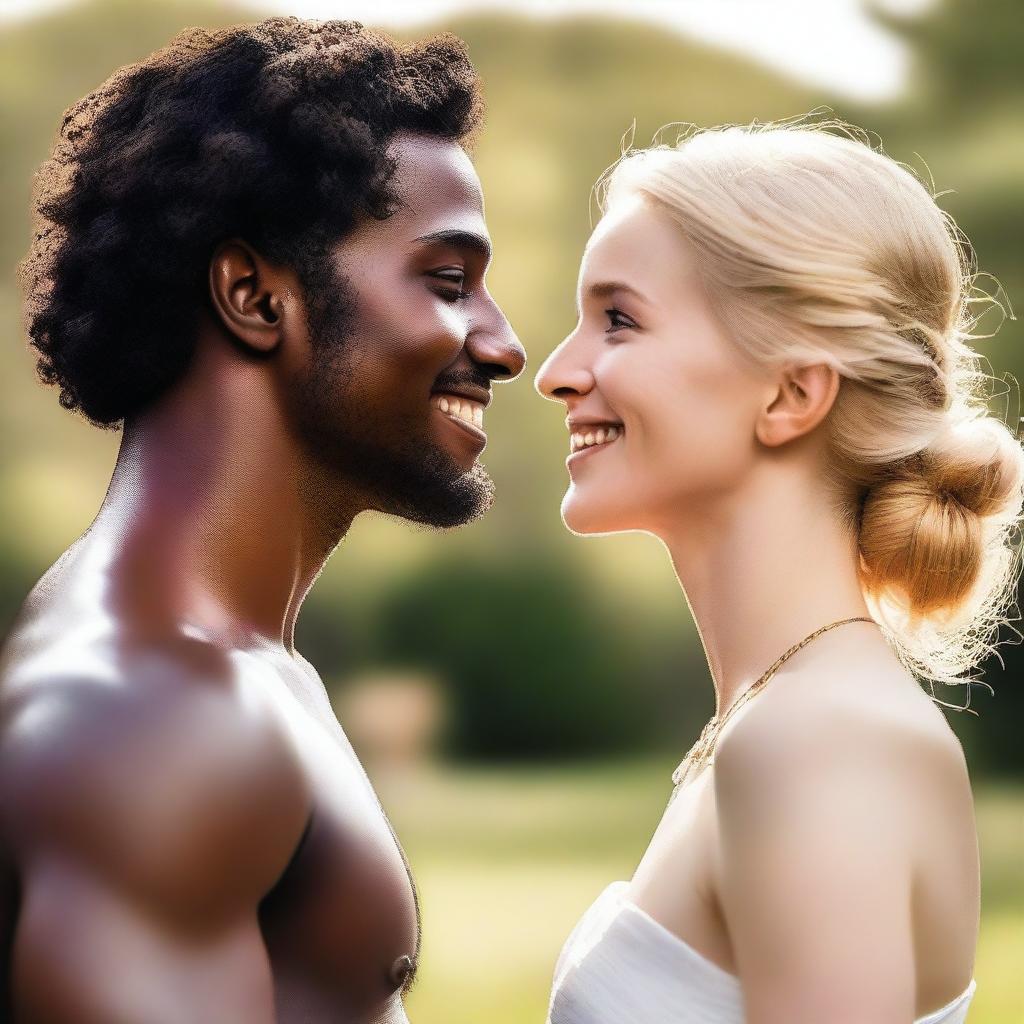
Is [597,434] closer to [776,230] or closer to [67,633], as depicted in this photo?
[776,230]

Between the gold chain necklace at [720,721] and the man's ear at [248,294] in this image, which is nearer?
the gold chain necklace at [720,721]

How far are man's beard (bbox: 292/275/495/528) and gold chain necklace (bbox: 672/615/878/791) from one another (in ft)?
2.16

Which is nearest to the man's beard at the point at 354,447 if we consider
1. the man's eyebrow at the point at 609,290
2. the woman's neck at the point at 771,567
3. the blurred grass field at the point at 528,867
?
the man's eyebrow at the point at 609,290

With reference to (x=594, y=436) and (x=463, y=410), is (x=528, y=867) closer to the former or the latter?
(x=463, y=410)

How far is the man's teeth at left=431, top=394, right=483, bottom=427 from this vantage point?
2896 mm

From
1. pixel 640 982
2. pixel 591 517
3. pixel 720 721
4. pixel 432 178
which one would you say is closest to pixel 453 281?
pixel 432 178

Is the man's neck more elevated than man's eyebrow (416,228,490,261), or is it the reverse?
man's eyebrow (416,228,490,261)

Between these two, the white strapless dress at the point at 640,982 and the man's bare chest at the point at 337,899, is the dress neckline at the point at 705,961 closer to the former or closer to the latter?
the white strapless dress at the point at 640,982

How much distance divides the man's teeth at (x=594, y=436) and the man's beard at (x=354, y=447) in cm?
25

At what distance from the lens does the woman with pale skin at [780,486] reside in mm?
2324

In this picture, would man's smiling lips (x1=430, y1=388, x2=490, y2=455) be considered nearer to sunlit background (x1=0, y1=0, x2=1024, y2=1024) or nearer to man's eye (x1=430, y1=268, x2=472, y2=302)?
man's eye (x1=430, y1=268, x2=472, y2=302)

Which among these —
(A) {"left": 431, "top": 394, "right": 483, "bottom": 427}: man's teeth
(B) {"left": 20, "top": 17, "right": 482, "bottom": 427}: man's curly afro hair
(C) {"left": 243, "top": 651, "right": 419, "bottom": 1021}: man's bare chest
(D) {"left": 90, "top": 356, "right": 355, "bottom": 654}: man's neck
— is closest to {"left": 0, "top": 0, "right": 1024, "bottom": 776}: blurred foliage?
(B) {"left": 20, "top": 17, "right": 482, "bottom": 427}: man's curly afro hair

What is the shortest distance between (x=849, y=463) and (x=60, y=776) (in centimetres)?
138

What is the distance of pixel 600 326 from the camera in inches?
111
